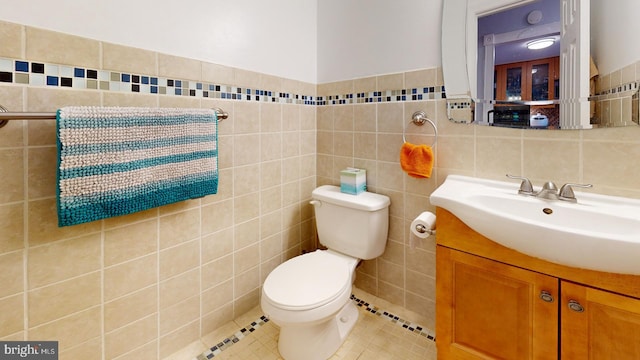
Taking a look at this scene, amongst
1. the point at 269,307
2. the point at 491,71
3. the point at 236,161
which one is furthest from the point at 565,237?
the point at 236,161

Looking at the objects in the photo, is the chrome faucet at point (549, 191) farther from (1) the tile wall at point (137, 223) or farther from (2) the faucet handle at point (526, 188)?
(1) the tile wall at point (137, 223)

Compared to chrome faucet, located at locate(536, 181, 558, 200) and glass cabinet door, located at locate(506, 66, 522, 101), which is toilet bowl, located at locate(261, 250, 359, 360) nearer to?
chrome faucet, located at locate(536, 181, 558, 200)

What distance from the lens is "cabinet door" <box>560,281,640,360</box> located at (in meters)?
0.79

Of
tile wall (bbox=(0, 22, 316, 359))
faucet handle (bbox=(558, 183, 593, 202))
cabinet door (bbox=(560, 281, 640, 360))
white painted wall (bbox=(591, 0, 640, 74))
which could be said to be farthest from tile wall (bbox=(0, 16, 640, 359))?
cabinet door (bbox=(560, 281, 640, 360))

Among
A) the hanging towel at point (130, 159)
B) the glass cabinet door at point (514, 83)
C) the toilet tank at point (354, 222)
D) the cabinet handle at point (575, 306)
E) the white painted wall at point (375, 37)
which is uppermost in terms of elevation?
the white painted wall at point (375, 37)

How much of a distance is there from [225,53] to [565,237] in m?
1.51

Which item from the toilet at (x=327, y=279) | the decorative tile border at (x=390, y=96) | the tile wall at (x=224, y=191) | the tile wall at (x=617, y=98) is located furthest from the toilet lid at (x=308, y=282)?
the tile wall at (x=617, y=98)

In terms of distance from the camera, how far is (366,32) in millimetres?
1637

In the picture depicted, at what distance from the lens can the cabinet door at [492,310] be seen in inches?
35.8

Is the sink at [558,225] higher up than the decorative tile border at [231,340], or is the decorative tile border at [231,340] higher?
the sink at [558,225]

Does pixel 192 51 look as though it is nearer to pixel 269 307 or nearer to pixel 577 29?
pixel 269 307

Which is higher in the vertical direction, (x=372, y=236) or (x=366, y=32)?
(x=366, y=32)

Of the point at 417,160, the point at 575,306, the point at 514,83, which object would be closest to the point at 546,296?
the point at 575,306

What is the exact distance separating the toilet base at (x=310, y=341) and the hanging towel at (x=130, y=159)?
2.47 ft
